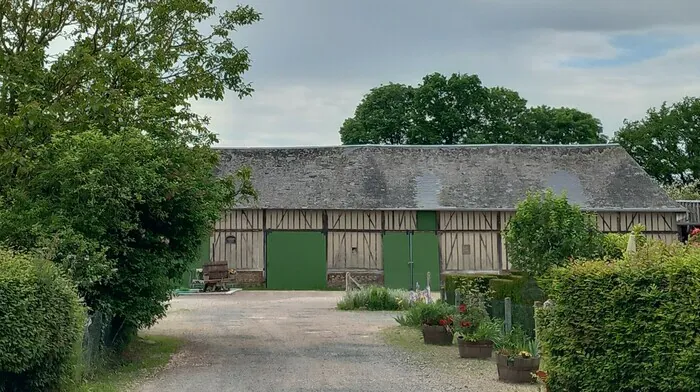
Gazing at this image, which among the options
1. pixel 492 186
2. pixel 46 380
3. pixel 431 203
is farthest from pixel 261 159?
pixel 46 380

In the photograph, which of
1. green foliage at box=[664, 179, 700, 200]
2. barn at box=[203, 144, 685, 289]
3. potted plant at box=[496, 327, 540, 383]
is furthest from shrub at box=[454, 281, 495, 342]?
green foliage at box=[664, 179, 700, 200]

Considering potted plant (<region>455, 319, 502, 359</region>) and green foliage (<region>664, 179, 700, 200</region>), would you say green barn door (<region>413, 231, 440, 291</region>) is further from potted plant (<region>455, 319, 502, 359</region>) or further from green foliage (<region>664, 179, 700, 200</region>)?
green foliage (<region>664, 179, 700, 200</region>)

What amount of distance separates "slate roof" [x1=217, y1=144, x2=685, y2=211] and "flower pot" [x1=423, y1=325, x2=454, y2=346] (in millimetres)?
16162

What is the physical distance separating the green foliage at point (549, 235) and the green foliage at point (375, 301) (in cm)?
846

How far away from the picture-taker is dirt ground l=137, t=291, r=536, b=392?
1070 cm

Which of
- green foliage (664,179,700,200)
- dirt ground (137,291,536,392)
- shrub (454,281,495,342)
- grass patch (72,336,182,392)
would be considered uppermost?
green foliage (664,179,700,200)

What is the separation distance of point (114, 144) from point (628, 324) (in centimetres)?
760

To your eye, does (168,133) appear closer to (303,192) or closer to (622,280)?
(622,280)

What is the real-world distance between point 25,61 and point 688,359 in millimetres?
11221

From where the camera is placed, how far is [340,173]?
1298 inches

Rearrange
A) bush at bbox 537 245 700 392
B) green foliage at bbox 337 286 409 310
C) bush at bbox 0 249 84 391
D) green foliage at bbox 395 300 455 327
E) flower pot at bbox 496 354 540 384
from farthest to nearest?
1. green foliage at bbox 337 286 409 310
2. green foliage at bbox 395 300 455 327
3. flower pot at bbox 496 354 540 384
4. bush at bbox 0 249 84 391
5. bush at bbox 537 245 700 392

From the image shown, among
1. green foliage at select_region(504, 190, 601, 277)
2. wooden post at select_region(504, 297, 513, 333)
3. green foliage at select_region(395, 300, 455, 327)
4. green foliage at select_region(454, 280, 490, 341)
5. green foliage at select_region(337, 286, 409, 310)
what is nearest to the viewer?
green foliage at select_region(454, 280, 490, 341)

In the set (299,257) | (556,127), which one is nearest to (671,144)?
(556,127)

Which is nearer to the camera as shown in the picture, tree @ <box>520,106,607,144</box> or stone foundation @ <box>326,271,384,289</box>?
stone foundation @ <box>326,271,384,289</box>
